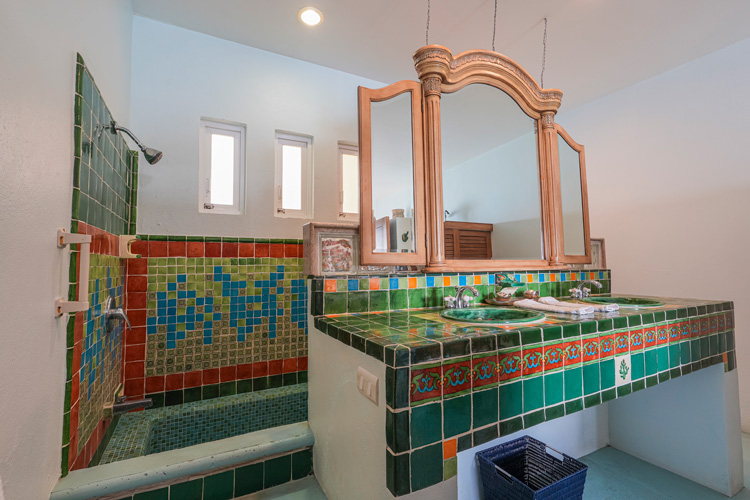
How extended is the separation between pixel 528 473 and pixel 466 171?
4.61ft

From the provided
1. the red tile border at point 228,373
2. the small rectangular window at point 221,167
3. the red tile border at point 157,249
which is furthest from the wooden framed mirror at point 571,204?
the red tile border at point 157,249

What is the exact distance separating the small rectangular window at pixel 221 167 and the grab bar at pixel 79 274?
3.96 ft

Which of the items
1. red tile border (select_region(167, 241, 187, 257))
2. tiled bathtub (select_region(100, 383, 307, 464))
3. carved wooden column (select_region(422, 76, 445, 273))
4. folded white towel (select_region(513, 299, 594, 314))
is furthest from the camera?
red tile border (select_region(167, 241, 187, 257))

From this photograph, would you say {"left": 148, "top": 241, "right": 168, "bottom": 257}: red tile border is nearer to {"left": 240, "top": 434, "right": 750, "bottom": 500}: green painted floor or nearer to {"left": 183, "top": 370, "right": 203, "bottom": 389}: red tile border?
{"left": 183, "top": 370, "right": 203, "bottom": 389}: red tile border

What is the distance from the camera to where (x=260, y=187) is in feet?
7.98

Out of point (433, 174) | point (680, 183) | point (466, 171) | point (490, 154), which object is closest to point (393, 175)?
point (433, 174)

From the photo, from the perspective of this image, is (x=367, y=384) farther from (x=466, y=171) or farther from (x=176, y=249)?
(x=176, y=249)

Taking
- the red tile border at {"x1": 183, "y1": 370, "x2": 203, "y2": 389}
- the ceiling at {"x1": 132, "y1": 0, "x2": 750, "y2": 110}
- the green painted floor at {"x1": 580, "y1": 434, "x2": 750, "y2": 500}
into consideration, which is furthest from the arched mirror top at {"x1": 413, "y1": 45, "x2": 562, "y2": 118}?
the red tile border at {"x1": 183, "y1": 370, "x2": 203, "y2": 389}

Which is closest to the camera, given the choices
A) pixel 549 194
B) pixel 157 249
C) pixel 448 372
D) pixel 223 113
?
pixel 448 372

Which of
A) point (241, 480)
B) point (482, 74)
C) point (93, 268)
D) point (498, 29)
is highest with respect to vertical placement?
point (498, 29)

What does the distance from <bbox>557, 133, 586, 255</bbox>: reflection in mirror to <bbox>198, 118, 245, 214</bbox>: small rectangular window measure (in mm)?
2118

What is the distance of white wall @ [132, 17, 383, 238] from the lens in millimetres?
2164

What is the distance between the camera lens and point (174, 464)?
1185 mm

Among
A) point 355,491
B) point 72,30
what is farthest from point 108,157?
point 355,491
